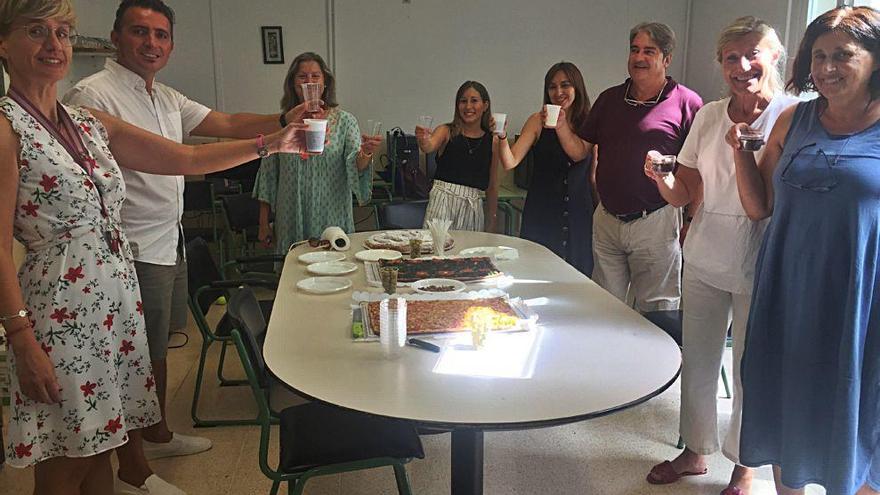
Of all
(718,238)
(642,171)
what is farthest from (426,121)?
(718,238)

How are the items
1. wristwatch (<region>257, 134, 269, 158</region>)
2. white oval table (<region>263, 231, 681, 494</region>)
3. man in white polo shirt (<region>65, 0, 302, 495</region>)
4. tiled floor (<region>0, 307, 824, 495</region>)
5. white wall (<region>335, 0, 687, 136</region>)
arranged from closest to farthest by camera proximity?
white oval table (<region>263, 231, 681, 494</region>)
wristwatch (<region>257, 134, 269, 158</region>)
man in white polo shirt (<region>65, 0, 302, 495</region>)
tiled floor (<region>0, 307, 824, 495</region>)
white wall (<region>335, 0, 687, 136</region>)

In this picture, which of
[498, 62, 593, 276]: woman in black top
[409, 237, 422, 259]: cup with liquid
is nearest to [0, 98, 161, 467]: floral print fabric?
[409, 237, 422, 259]: cup with liquid

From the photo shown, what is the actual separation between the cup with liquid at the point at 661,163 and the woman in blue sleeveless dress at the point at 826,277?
31 centimetres

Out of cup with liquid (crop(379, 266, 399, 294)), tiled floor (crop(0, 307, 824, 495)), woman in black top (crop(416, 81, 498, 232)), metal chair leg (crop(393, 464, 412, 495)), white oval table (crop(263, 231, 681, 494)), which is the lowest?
tiled floor (crop(0, 307, 824, 495))

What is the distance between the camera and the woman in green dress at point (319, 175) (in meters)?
3.26

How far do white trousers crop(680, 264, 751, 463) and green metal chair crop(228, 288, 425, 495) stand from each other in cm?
108

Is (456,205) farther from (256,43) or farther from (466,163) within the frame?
(256,43)

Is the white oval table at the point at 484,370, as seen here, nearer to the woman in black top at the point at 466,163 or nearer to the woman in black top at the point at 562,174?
the woman in black top at the point at 562,174

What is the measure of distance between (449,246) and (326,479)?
1.09 meters

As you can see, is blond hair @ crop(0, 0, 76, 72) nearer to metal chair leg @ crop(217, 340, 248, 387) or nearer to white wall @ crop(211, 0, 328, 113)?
metal chair leg @ crop(217, 340, 248, 387)

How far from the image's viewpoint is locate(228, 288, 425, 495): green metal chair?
170 cm

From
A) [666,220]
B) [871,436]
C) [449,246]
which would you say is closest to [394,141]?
[449,246]

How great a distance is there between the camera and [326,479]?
249 cm

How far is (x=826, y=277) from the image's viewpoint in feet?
5.68
